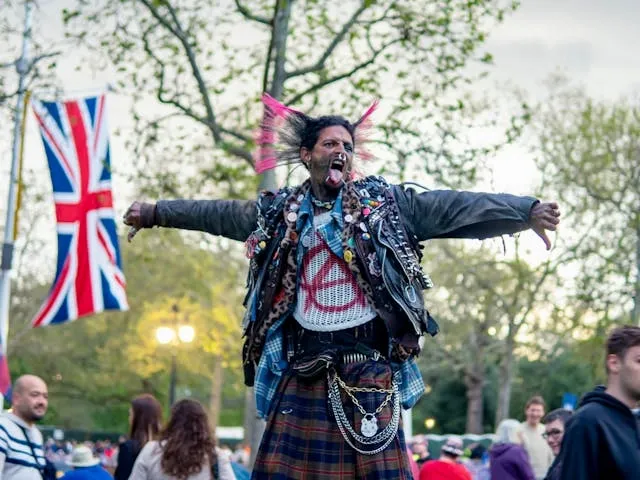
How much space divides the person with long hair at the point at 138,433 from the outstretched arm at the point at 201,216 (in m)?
3.70

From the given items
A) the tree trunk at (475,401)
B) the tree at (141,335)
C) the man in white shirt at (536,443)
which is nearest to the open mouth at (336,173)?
the man in white shirt at (536,443)

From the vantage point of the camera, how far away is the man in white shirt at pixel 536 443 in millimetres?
11367

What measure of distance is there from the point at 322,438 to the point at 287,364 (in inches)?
16.8

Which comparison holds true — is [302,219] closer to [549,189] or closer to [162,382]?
[549,189]

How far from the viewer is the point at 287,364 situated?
525 centimetres

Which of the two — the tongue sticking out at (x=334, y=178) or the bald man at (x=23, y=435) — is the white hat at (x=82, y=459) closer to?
the bald man at (x=23, y=435)

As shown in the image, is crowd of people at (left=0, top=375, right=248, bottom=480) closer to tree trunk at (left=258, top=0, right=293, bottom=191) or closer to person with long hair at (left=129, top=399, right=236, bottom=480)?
person with long hair at (left=129, top=399, right=236, bottom=480)

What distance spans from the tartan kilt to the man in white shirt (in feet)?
21.7

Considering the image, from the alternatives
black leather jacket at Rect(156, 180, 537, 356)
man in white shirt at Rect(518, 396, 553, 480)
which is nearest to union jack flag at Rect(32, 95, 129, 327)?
man in white shirt at Rect(518, 396, 553, 480)

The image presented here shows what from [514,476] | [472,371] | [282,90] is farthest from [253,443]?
[472,371]

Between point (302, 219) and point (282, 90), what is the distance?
12162mm

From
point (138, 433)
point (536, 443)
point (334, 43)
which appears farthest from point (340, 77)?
point (138, 433)

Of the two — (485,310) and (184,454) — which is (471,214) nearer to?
(184,454)

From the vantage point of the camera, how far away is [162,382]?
5784 centimetres
